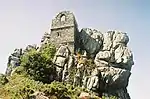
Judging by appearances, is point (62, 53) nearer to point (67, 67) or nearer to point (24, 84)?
point (67, 67)

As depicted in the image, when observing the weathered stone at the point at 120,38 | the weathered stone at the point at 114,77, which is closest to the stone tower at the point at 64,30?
the weathered stone at the point at 114,77

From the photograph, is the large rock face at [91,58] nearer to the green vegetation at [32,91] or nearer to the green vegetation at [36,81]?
the green vegetation at [36,81]

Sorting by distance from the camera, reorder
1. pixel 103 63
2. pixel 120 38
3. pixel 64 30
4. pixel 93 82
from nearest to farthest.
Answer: pixel 93 82 < pixel 103 63 < pixel 64 30 < pixel 120 38

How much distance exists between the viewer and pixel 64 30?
133 feet

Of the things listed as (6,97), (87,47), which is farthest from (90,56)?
(6,97)

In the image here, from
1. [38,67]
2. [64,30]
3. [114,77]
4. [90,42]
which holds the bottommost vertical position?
[114,77]

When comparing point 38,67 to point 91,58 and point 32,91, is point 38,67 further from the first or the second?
point 91,58

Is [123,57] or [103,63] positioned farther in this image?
[123,57]

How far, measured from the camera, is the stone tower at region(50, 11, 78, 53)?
3943 cm

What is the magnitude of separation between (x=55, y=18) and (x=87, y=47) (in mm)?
6395

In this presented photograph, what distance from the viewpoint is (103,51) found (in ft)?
132

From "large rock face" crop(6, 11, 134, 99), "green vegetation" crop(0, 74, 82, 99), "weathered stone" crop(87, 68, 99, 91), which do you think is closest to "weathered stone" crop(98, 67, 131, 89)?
"large rock face" crop(6, 11, 134, 99)

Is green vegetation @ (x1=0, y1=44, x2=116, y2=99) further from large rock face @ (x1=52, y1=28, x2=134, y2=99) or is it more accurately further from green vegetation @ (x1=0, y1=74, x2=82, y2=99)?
large rock face @ (x1=52, y1=28, x2=134, y2=99)

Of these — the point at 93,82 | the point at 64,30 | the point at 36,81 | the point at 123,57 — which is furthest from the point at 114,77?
the point at 36,81
